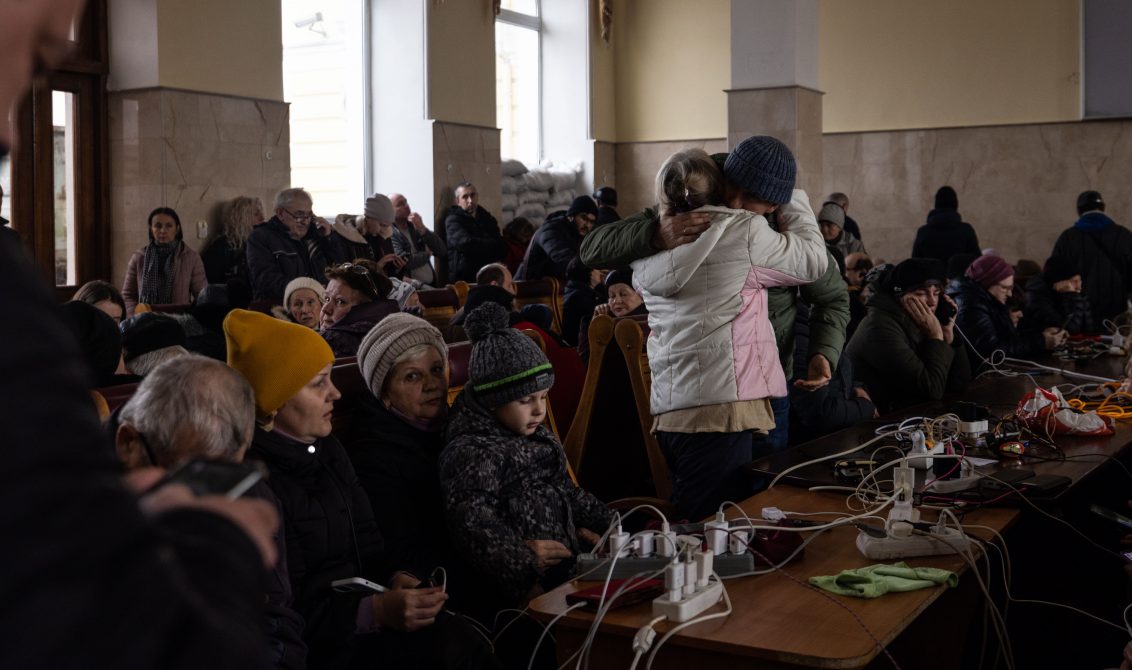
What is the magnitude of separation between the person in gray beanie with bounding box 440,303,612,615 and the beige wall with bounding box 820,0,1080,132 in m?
11.5

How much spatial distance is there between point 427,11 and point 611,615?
409 inches

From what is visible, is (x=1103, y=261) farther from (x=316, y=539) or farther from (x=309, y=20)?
(x=316, y=539)

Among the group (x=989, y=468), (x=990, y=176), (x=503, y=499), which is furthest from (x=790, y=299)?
(x=990, y=176)

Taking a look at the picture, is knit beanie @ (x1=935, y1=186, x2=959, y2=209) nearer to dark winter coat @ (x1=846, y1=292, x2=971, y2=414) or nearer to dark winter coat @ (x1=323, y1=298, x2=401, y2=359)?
dark winter coat @ (x1=846, y1=292, x2=971, y2=414)

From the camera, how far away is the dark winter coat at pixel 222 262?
28.6 ft

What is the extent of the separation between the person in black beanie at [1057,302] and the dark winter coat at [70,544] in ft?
22.3

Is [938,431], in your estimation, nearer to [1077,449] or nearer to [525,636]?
[1077,449]

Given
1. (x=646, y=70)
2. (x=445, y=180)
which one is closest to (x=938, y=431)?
(x=445, y=180)

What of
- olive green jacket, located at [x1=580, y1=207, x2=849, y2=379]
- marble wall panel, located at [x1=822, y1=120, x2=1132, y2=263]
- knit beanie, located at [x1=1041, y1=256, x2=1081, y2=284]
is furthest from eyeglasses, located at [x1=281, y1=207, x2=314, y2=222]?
marble wall panel, located at [x1=822, y1=120, x2=1132, y2=263]

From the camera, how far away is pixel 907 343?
490cm

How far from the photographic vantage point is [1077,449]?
3645 mm

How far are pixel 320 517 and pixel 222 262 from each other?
262 inches

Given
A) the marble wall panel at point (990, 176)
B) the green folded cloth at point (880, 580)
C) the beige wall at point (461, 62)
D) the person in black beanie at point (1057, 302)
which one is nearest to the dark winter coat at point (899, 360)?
the person in black beanie at point (1057, 302)

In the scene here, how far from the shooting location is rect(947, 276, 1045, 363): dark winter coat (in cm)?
608
